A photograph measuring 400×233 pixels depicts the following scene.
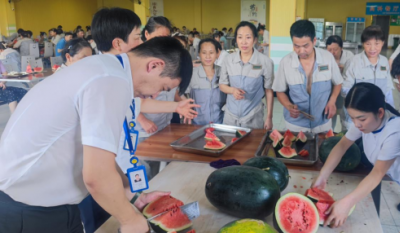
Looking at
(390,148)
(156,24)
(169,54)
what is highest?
(156,24)

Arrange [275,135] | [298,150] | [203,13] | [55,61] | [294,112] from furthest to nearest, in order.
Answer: [203,13], [55,61], [294,112], [275,135], [298,150]

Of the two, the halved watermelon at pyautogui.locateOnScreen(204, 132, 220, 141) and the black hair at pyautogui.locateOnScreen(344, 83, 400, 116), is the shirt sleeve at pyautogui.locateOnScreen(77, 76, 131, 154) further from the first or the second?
the halved watermelon at pyautogui.locateOnScreen(204, 132, 220, 141)

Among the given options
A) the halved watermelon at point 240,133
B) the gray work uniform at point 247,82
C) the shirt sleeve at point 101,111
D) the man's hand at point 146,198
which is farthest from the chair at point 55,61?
the shirt sleeve at point 101,111

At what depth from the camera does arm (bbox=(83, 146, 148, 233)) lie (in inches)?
44.4

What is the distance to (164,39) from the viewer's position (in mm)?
1385

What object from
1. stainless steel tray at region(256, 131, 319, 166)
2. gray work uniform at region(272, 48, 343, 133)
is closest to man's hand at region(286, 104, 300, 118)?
gray work uniform at region(272, 48, 343, 133)

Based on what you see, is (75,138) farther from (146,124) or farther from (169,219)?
(146,124)

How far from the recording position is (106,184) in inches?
45.9

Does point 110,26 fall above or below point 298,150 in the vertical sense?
above

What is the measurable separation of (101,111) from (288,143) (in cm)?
170

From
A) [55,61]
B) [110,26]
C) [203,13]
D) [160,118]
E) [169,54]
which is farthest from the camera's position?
[203,13]

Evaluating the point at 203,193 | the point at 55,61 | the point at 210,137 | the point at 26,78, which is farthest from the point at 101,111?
the point at 55,61

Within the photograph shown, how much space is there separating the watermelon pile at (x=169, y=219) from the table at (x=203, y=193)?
8cm

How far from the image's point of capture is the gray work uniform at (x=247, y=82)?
11.1 feet
